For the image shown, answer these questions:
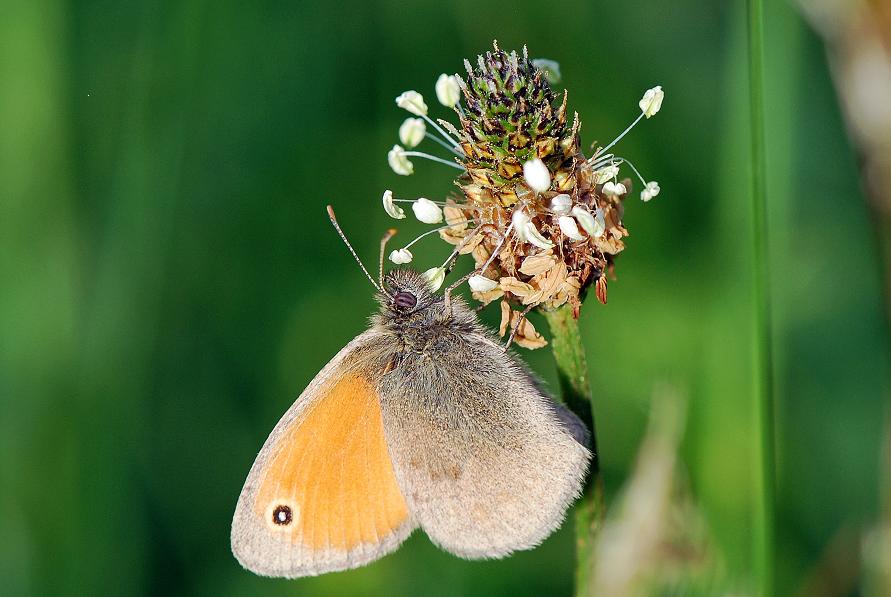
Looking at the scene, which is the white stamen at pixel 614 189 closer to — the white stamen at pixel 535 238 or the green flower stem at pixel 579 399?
the white stamen at pixel 535 238

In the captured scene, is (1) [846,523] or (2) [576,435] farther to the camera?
(1) [846,523]

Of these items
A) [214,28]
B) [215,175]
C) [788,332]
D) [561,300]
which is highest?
[214,28]

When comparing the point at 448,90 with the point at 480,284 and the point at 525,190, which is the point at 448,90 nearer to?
the point at 525,190

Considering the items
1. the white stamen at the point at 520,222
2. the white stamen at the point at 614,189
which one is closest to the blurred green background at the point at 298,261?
the white stamen at the point at 614,189

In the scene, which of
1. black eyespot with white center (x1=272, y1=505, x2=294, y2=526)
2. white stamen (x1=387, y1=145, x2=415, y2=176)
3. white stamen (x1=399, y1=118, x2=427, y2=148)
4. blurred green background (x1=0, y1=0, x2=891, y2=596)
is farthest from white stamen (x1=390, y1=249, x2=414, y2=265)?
blurred green background (x1=0, y1=0, x2=891, y2=596)

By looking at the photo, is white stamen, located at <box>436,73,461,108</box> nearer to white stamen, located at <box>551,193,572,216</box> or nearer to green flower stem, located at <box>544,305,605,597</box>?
white stamen, located at <box>551,193,572,216</box>

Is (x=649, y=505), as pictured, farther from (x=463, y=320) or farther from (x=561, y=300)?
(x=463, y=320)

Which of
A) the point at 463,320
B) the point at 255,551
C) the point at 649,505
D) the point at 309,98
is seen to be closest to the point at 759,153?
the point at 649,505
